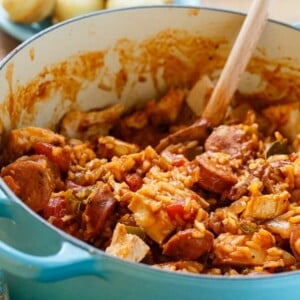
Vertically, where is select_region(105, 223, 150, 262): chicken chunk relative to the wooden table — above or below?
below

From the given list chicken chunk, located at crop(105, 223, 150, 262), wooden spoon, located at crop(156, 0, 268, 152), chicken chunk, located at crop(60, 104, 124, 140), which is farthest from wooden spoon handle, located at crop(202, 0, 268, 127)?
chicken chunk, located at crop(105, 223, 150, 262)

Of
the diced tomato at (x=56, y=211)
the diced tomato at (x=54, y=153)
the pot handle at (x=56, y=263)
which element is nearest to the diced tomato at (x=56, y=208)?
the diced tomato at (x=56, y=211)

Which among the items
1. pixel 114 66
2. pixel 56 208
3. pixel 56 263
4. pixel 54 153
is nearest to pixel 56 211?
pixel 56 208

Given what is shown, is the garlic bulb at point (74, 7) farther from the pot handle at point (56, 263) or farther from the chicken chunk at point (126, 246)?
the pot handle at point (56, 263)

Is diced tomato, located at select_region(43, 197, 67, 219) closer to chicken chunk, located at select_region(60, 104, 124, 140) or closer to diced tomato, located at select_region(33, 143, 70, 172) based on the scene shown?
diced tomato, located at select_region(33, 143, 70, 172)


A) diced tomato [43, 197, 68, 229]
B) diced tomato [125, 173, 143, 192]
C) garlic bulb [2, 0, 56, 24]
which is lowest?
diced tomato [43, 197, 68, 229]

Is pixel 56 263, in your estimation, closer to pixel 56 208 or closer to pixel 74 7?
pixel 56 208
